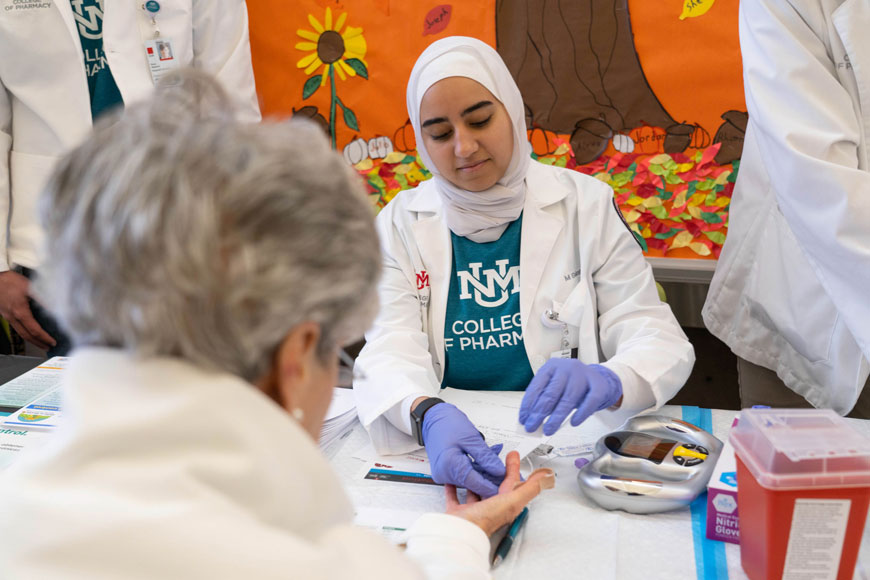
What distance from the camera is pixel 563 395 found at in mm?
1304

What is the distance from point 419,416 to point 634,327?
0.53 metres

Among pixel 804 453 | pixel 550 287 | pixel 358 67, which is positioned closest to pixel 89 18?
pixel 358 67

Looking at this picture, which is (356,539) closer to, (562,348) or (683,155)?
(562,348)

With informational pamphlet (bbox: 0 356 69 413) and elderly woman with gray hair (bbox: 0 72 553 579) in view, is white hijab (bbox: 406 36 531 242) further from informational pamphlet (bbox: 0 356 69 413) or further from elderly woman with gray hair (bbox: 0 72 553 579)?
elderly woman with gray hair (bbox: 0 72 553 579)

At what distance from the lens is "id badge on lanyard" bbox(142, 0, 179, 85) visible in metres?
2.16

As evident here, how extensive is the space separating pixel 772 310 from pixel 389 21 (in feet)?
5.13

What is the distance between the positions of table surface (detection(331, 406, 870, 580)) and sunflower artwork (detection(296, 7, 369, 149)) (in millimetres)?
1719

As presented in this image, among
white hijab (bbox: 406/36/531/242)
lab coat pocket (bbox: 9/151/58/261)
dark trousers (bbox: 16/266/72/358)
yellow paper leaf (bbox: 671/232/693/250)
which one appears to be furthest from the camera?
yellow paper leaf (bbox: 671/232/693/250)

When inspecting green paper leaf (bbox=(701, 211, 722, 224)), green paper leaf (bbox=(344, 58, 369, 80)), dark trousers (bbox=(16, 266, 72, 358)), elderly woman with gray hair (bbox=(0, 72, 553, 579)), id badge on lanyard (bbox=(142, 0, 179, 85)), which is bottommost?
dark trousers (bbox=(16, 266, 72, 358))

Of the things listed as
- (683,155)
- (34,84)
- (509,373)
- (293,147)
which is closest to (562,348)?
(509,373)

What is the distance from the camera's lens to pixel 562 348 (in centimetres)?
165

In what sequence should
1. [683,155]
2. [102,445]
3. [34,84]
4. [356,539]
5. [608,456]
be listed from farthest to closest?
[683,155] < [34,84] < [608,456] < [356,539] < [102,445]

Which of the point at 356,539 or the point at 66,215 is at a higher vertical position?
the point at 66,215

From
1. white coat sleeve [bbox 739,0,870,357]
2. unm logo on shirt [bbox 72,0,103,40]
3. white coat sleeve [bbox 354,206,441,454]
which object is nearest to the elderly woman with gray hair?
white coat sleeve [bbox 354,206,441,454]
